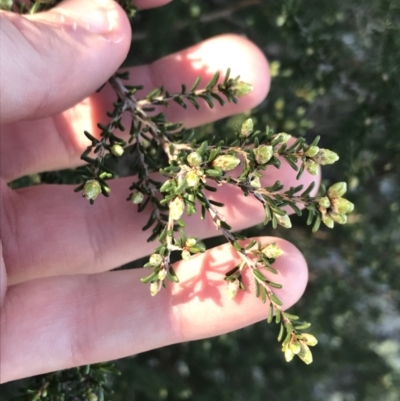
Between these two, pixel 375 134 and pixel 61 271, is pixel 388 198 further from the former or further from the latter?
pixel 61 271

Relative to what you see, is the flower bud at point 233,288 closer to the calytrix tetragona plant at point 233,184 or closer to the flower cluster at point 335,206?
the calytrix tetragona plant at point 233,184

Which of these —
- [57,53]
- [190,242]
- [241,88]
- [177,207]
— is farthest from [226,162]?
[57,53]

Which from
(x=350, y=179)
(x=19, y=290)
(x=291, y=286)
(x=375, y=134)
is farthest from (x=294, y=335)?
(x=375, y=134)

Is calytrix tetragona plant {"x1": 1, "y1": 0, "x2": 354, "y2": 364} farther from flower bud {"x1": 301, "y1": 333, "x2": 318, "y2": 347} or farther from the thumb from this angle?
the thumb

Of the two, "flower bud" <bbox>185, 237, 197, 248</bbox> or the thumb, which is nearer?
"flower bud" <bbox>185, 237, 197, 248</bbox>

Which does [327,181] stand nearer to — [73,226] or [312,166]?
[312,166]

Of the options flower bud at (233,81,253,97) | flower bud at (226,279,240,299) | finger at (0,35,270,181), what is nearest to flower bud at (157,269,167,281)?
flower bud at (226,279,240,299)
